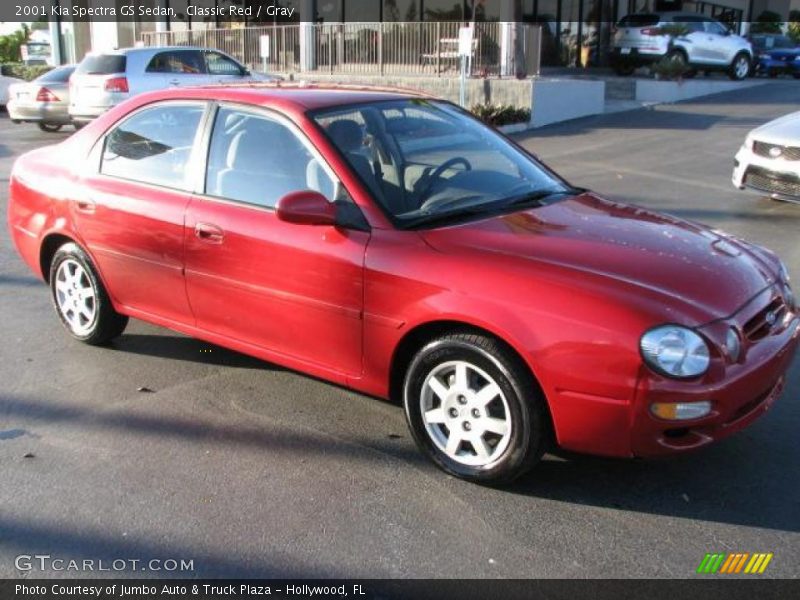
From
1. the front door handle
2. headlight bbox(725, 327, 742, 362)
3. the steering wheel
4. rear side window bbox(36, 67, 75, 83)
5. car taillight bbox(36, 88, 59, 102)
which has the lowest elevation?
headlight bbox(725, 327, 742, 362)

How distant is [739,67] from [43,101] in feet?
64.8

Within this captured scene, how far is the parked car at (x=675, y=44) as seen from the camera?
23.4m

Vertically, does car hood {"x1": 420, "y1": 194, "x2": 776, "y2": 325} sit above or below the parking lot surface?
above

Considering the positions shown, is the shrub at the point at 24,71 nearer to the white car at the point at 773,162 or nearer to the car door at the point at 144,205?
the white car at the point at 773,162

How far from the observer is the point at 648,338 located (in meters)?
3.21

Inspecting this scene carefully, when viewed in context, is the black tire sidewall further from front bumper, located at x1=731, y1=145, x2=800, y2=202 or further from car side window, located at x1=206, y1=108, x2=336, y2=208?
front bumper, located at x1=731, y1=145, x2=800, y2=202

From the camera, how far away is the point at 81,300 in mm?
5336

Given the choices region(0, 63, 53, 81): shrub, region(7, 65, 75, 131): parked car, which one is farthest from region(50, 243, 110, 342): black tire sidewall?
region(0, 63, 53, 81): shrub

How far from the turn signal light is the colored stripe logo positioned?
20.6 inches

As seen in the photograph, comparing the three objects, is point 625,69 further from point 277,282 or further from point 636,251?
point 277,282

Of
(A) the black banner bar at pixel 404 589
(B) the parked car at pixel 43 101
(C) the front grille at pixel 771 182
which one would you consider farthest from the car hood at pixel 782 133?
(B) the parked car at pixel 43 101

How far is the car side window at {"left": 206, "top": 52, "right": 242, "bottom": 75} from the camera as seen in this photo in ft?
56.3

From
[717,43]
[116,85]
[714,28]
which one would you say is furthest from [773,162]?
[714,28]

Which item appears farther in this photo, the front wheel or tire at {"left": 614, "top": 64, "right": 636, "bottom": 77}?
the front wheel
